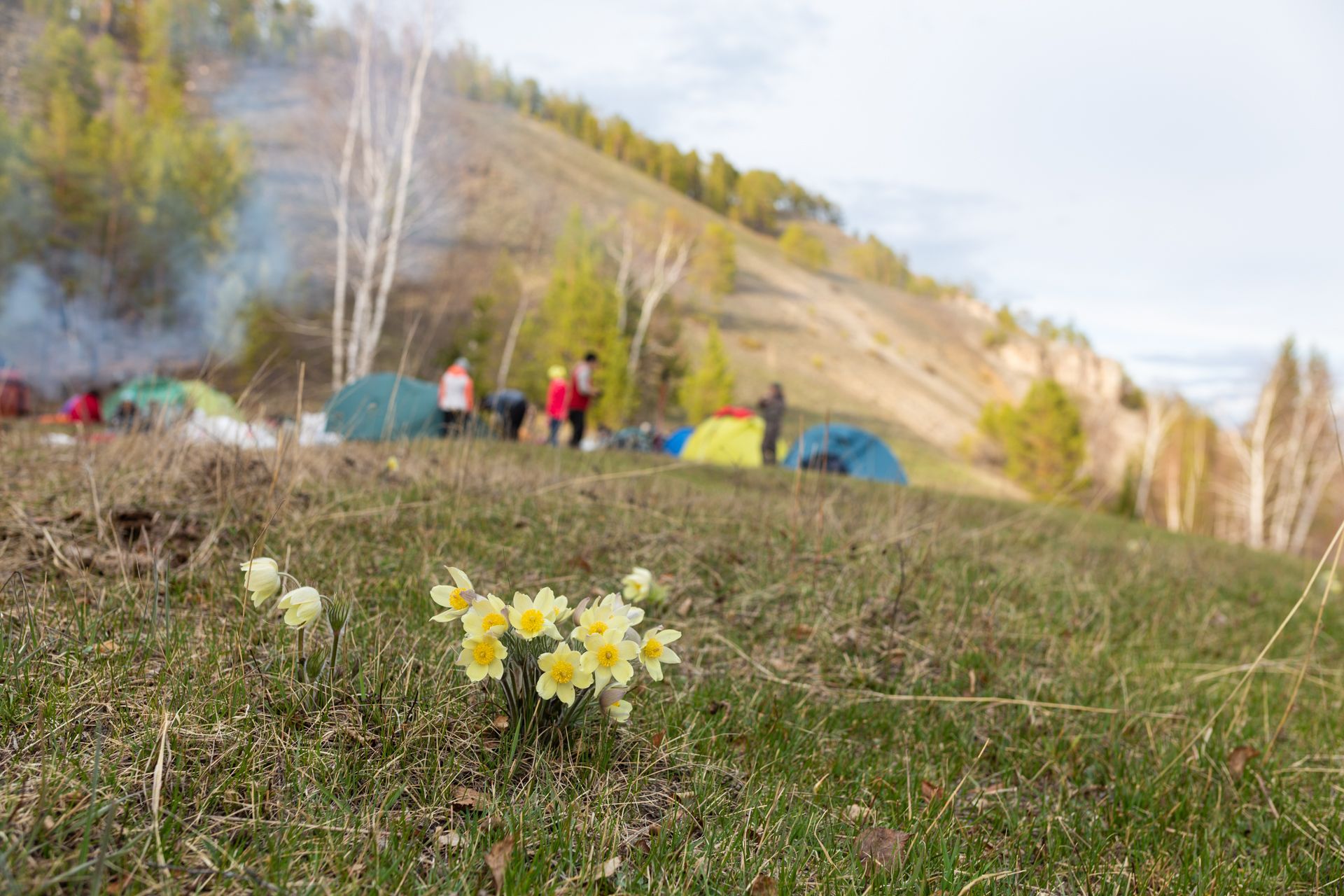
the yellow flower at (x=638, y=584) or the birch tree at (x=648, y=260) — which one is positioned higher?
the birch tree at (x=648, y=260)

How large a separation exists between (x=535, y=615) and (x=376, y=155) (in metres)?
18.9

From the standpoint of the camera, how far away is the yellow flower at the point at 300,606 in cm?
150

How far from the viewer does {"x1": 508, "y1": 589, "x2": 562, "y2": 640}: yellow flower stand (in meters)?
1.48

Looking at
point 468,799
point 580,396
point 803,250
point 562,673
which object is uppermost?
point 803,250

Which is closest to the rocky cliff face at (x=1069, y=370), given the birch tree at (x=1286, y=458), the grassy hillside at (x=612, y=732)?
the birch tree at (x=1286, y=458)

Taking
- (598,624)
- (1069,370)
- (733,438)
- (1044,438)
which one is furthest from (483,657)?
A: (1069,370)

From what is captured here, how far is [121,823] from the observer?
117 centimetres

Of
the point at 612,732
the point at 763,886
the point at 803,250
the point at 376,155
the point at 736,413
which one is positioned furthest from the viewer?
the point at 803,250

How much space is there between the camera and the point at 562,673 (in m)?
1.46

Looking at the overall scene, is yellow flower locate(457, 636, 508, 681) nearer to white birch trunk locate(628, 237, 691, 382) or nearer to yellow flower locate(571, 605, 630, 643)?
yellow flower locate(571, 605, 630, 643)

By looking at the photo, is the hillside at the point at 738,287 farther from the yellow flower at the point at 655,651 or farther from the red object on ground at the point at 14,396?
the yellow flower at the point at 655,651

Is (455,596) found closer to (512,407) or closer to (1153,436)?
(512,407)

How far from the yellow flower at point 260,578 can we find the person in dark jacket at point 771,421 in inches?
524

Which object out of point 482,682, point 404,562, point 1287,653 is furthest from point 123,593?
point 1287,653
